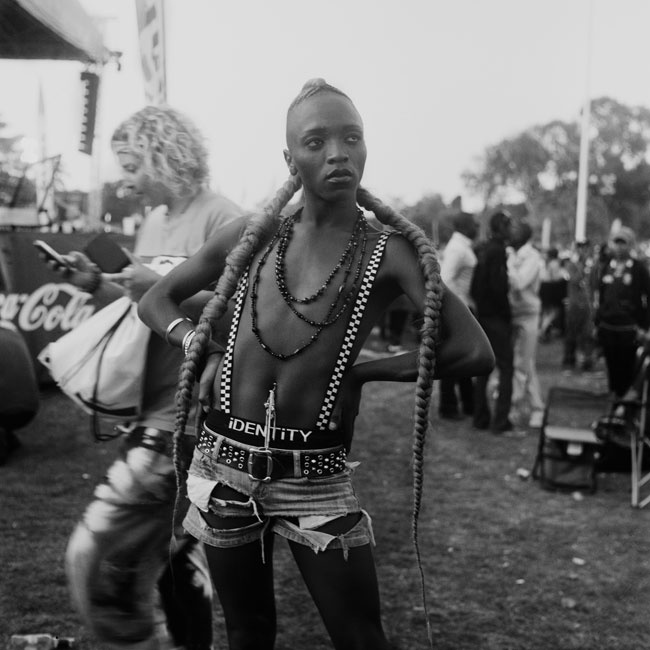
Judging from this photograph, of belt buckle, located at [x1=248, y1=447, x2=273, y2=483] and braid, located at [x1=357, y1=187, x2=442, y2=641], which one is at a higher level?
braid, located at [x1=357, y1=187, x2=442, y2=641]

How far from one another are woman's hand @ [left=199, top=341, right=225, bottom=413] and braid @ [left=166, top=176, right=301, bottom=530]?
0.02 metres

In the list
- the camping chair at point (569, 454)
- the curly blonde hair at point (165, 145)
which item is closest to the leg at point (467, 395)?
the camping chair at point (569, 454)

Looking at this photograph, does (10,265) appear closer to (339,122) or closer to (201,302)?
(201,302)

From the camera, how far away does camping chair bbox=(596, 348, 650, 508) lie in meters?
5.84

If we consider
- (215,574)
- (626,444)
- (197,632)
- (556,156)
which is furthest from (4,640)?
(556,156)

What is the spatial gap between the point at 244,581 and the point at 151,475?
1.98 ft

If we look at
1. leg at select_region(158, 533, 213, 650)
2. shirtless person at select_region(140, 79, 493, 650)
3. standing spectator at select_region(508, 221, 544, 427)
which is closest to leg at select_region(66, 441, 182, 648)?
leg at select_region(158, 533, 213, 650)

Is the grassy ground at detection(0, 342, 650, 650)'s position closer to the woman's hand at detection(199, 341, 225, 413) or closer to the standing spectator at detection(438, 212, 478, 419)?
the standing spectator at detection(438, 212, 478, 419)

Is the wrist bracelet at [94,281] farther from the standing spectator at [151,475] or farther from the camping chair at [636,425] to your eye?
the camping chair at [636,425]

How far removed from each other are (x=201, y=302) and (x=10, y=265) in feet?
20.9

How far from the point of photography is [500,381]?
7332mm

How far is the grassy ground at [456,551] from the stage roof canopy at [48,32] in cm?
355

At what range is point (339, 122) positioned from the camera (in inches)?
73.7

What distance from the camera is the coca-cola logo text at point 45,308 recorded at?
26.9 ft
